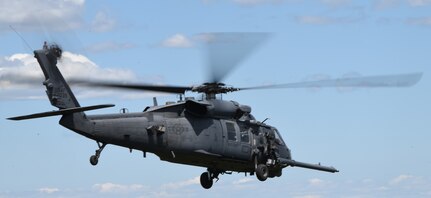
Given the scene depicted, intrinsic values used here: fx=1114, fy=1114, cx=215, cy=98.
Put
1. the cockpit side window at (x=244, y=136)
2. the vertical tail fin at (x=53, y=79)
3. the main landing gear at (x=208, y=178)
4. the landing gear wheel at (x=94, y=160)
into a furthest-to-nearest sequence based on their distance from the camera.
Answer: the main landing gear at (x=208, y=178), the cockpit side window at (x=244, y=136), the landing gear wheel at (x=94, y=160), the vertical tail fin at (x=53, y=79)

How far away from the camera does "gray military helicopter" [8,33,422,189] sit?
158ft

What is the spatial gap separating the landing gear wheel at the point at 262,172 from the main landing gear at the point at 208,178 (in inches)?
118

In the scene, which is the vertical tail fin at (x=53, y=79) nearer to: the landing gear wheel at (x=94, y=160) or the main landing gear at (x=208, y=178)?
the landing gear wheel at (x=94, y=160)

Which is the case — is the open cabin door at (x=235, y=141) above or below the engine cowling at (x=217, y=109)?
below

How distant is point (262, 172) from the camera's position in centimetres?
5434

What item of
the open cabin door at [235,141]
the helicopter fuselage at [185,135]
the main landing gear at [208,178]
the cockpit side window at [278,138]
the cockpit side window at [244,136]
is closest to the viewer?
the helicopter fuselage at [185,135]

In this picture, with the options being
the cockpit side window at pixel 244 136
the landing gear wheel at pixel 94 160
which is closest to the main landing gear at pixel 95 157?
the landing gear wheel at pixel 94 160

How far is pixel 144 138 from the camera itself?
1978 inches

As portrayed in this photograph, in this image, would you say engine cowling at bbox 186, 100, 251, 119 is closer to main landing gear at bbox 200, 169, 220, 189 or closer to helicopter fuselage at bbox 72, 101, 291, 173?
helicopter fuselage at bbox 72, 101, 291, 173

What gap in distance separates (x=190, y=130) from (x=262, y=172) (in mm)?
4623

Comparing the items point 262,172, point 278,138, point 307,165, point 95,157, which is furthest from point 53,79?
point 307,165

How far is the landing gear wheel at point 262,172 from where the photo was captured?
54.3 m

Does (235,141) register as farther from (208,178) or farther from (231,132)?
(208,178)

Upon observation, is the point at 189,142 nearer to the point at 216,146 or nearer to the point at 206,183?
the point at 216,146
